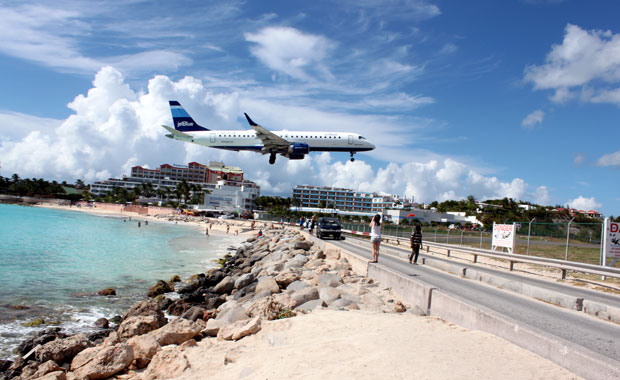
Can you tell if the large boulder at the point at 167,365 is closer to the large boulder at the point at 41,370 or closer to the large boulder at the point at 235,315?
the large boulder at the point at 235,315

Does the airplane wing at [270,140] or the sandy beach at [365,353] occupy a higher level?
the airplane wing at [270,140]

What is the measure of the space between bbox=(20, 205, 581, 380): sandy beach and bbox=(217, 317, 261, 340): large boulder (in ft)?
0.44

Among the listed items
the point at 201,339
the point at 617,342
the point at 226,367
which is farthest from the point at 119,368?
the point at 617,342

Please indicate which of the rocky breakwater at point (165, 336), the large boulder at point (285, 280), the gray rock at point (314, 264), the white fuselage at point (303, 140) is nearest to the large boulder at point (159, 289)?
the rocky breakwater at point (165, 336)

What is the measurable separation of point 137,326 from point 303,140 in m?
25.9

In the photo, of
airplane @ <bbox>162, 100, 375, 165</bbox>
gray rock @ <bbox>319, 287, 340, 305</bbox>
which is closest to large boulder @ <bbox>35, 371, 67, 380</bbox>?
gray rock @ <bbox>319, 287, 340, 305</bbox>

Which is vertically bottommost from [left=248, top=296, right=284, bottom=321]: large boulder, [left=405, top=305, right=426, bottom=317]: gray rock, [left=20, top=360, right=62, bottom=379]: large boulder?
[left=20, top=360, right=62, bottom=379]: large boulder

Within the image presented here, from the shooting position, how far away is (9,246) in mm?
35312

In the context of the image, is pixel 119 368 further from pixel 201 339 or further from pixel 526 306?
pixel 526 306

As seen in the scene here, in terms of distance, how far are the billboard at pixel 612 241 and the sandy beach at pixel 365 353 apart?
11215mm

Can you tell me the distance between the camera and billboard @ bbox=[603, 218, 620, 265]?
1440 centimetres

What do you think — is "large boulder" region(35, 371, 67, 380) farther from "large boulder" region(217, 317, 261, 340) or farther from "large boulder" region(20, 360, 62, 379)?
"large boulder" region(217, 317, 261, 340)

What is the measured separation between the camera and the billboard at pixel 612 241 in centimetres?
1440

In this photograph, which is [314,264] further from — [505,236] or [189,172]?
[189,172]
